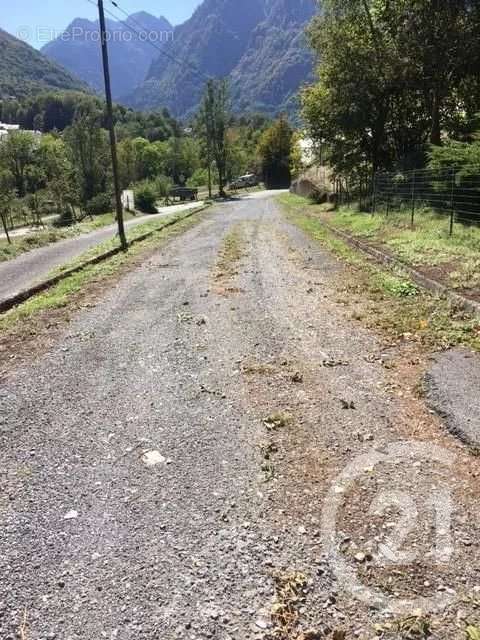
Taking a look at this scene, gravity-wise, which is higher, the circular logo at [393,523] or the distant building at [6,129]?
the distant building at [6,129]

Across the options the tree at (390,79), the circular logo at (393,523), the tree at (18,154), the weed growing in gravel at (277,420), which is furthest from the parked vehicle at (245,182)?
the circular logo at (393,523)

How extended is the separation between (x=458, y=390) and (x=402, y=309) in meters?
2.56

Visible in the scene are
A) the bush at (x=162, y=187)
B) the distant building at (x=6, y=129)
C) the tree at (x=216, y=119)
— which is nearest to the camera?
the tree at (x=216, y=119)

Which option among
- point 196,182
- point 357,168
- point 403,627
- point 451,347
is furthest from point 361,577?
point 196,182

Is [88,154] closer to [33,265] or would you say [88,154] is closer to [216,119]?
[216,119]

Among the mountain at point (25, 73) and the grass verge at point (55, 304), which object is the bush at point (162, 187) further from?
the mountain at point (25, 73)

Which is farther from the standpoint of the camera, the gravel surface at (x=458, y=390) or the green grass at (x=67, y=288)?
the green grass at (x=67, y=288)

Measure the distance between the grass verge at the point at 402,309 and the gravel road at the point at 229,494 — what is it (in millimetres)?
451

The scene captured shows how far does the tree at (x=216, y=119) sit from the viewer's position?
177 feet

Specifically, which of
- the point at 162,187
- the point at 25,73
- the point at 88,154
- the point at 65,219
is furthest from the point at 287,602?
the point at 25,73

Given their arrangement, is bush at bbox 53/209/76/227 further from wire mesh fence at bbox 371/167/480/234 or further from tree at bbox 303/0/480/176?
wire mesh fence at bbox 371/167/480/234

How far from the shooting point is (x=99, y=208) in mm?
41344

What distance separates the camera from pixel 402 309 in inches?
→ 252

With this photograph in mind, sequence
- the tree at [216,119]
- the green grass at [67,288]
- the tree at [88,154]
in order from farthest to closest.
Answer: the tree at [216,119]
the tree at [88,154]
the green grass at [67,288]
